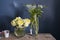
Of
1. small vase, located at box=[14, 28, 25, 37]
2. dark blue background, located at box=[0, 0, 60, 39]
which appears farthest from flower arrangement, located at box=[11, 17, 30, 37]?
dark blue background, located at box=[0, 0, 60, 39]

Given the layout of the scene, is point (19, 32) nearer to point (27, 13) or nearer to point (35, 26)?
point (35, 26)

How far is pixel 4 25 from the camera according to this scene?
2141 millimetres

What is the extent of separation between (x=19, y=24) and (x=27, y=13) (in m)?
0.39

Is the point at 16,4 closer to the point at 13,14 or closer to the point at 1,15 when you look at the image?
the point at 13,14

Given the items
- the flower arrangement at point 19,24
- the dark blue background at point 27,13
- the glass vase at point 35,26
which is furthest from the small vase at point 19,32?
the dark blue background at point 27,13

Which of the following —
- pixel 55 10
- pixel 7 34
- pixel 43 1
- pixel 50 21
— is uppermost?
pixel 43 1

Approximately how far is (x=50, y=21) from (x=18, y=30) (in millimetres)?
615

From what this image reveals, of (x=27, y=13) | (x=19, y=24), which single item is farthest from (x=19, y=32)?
(x=27, y=13)

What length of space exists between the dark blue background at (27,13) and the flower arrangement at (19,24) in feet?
1.00

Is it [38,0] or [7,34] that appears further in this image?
[38,0]

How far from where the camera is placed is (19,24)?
1.79 m

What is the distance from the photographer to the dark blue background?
2.09 meters

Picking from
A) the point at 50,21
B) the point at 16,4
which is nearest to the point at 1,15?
the point at 16,4

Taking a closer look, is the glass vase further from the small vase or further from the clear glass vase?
the small vase
